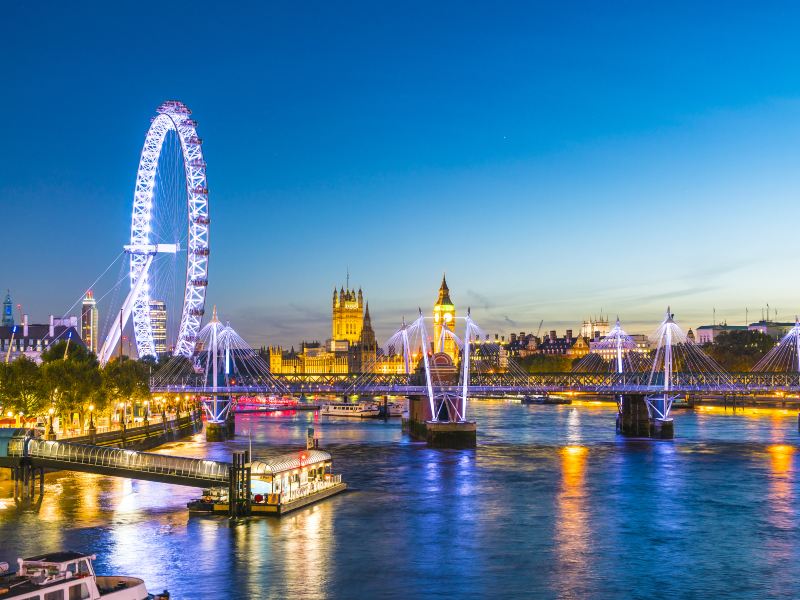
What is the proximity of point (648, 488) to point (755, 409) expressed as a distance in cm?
10571

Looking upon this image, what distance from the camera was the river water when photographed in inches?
1325

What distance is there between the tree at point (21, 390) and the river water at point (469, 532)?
9.00 metres

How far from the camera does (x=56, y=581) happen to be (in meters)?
23.8

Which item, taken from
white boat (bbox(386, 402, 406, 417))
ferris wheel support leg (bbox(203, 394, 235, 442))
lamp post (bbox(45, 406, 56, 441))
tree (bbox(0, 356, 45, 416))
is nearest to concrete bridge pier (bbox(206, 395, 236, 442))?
ferris wheel support leg (bbox(203, 394, 235, 442))

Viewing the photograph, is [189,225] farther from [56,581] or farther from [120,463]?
[56,581]

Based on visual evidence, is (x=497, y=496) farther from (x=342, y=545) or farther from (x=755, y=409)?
(x=755, y=409)

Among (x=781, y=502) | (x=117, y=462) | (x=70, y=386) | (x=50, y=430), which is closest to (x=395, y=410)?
(x=70, y=386)

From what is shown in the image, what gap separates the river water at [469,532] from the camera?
3366 cm

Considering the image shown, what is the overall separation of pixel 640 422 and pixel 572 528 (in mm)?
53649

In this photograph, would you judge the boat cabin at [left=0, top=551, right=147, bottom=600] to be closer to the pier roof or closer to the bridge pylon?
the pier roof

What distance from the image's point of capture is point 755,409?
154m

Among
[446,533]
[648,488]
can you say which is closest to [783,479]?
[648,488]

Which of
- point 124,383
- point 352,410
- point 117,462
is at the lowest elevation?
point 352,410

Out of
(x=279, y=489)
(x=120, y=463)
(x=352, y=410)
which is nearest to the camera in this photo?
(x=279, y=489)
